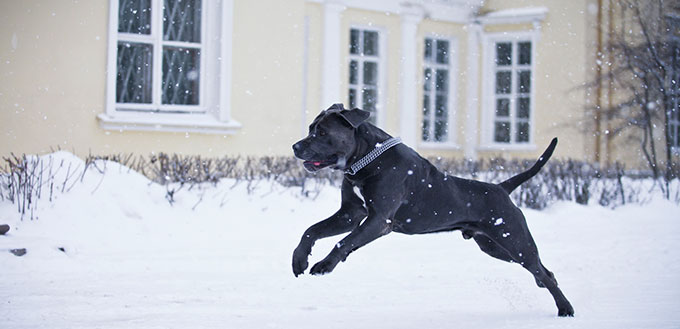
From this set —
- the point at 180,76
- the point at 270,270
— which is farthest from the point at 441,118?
the point at 270,270

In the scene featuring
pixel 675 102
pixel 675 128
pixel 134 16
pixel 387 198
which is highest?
pixel 134 16

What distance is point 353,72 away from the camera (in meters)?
14.7

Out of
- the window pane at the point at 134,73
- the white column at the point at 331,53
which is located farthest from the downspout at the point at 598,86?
the window pane at the point at 134,73

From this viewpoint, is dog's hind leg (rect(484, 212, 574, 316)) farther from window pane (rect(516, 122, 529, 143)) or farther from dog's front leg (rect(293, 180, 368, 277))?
window pane (rect(516, 122, 529, 143))

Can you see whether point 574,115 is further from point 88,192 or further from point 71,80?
point 88,192

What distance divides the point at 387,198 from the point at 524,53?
40.3 ft

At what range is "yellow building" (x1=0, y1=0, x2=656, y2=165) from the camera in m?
10.8

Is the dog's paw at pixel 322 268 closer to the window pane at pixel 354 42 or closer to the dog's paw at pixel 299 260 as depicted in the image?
the dog's paw at pixel 299 260

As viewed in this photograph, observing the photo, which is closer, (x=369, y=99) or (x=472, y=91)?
(x=369, y=99)

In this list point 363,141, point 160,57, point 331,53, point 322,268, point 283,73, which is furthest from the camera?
point 331,53

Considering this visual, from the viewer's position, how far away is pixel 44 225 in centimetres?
683

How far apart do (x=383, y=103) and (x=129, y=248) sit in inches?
335

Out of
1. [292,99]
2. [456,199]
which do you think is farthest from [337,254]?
[292,99]

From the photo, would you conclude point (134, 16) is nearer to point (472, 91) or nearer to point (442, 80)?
point (442, 80)
